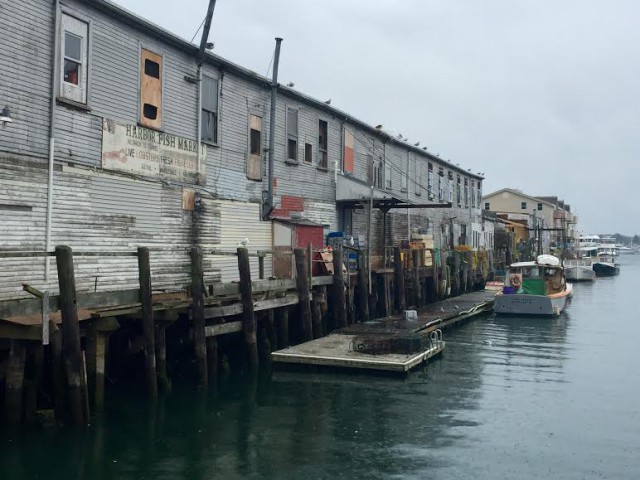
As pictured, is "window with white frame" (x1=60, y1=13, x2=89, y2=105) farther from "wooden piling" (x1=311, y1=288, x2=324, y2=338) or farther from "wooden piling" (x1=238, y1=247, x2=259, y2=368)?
"wooden piling" (x1=311, y1=288, x2=324, y2=338)

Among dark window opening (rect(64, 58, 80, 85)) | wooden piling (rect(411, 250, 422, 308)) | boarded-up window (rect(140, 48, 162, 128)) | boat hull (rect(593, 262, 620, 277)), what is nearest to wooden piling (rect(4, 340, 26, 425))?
dark window opening (rect(64, 58, 80, 85))

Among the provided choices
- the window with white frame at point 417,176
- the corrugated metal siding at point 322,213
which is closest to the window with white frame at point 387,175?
the window with white frame at point 417,176

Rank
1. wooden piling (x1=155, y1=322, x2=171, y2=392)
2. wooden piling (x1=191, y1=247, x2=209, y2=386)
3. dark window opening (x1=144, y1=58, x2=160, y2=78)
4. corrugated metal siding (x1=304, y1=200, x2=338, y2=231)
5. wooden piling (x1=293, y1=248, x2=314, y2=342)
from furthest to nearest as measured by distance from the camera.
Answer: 1. corrugated metal siding (x1=304, y1=200, x2=338, y2=231)
2. wooden piling (x1=293, y1=248, x2=314, y2=342)
3. dark window opening (x1=144, y1=58, x2=160, y2=78)
4. wooden piling (x1=191, y1=247, x2=209, y2=386)
5. wooden piling (x1=155, y1=322, x2=171, y2=392)

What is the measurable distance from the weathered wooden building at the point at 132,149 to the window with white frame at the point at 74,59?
3 cm

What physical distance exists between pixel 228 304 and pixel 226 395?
324 cm

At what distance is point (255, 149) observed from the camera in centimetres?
2292

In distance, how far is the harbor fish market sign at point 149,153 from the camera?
54.8ft

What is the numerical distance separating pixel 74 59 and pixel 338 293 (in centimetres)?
1111

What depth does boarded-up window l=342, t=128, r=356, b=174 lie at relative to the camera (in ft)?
96.6

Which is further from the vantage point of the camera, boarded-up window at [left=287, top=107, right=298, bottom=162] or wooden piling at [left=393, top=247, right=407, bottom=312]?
wooden piling at [left=393, top=247, right=407, bottom=312]

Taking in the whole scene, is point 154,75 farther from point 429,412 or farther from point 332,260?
point 429,412

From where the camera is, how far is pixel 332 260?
76.9ft

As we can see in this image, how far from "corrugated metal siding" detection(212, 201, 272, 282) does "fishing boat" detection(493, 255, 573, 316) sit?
15243 millimetres

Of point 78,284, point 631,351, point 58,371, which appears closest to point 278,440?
point 58,371
